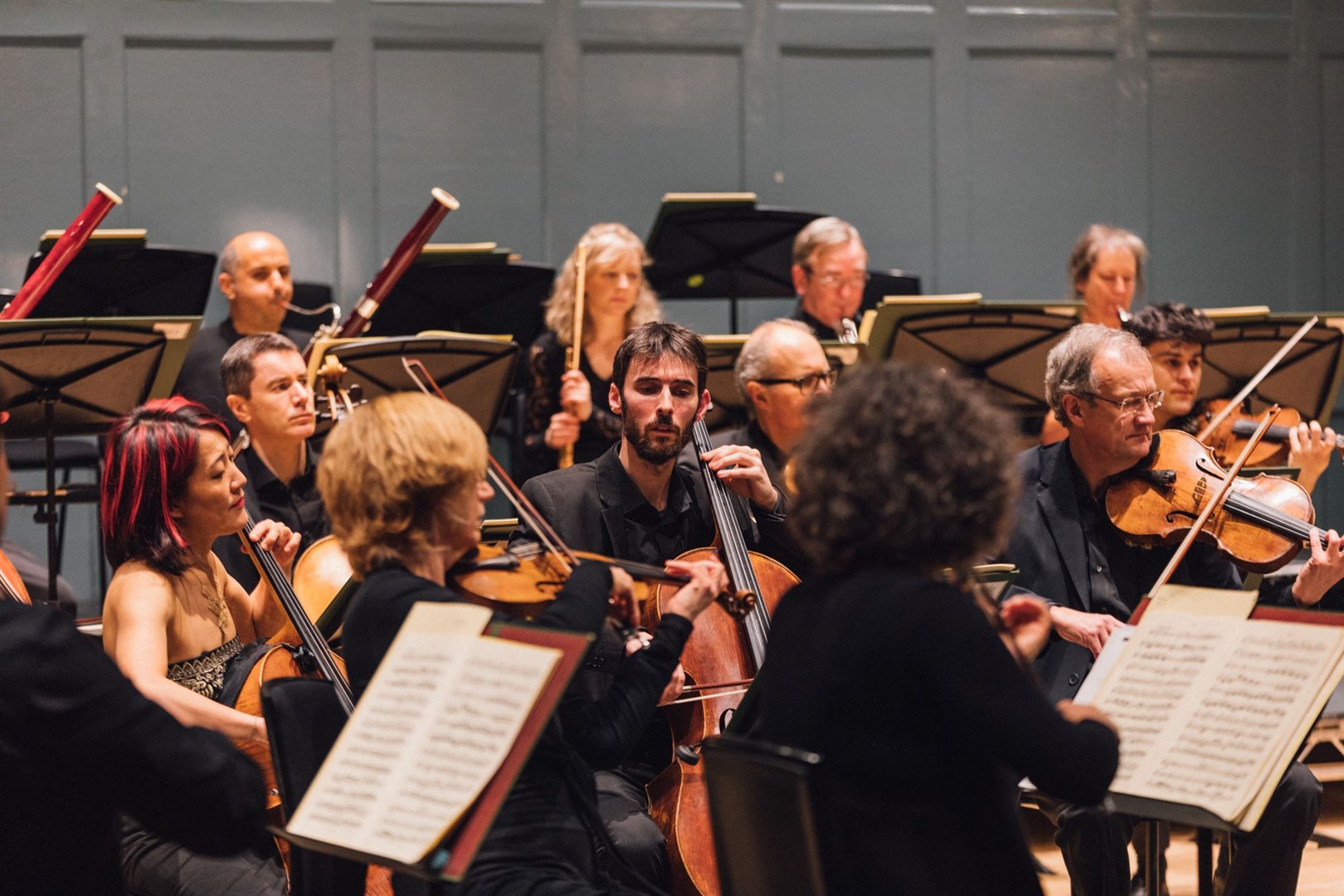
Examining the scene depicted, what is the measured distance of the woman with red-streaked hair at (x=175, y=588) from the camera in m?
2.29

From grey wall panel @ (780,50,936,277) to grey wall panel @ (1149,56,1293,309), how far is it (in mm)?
1067

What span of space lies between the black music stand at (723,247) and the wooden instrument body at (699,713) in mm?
2455

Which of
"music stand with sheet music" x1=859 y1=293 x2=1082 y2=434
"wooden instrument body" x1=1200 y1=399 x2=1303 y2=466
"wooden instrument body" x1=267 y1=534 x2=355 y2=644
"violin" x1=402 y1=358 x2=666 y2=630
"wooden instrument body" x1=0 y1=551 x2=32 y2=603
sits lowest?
"wooden instrument body" x1=267 y1=534 x2=355 y2=644

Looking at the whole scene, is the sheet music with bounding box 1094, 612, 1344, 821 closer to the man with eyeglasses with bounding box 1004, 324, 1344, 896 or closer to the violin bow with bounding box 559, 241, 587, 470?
the man with eyeglasses with bounding box 1004, 324, 1344, 896

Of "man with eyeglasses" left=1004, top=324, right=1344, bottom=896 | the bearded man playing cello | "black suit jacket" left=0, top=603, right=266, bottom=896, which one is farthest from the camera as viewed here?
the bearded man playing cello

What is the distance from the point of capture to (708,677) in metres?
2.54

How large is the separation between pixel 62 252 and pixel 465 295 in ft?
4.14

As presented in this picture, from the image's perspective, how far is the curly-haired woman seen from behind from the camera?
4.88 ft

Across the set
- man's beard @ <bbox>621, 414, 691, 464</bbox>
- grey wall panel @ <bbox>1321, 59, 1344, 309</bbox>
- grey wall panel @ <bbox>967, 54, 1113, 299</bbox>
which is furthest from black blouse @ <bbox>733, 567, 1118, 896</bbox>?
grey wall panel @ <bbox>1321, 59, 1344, 309</bbox>

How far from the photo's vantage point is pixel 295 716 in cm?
195

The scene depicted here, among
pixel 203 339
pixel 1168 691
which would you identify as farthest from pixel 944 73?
pixel 1168 691

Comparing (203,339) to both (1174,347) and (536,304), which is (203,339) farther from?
(1174,347)

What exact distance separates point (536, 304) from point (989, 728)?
11.9 feet

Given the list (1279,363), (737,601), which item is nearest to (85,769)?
(737,601)
